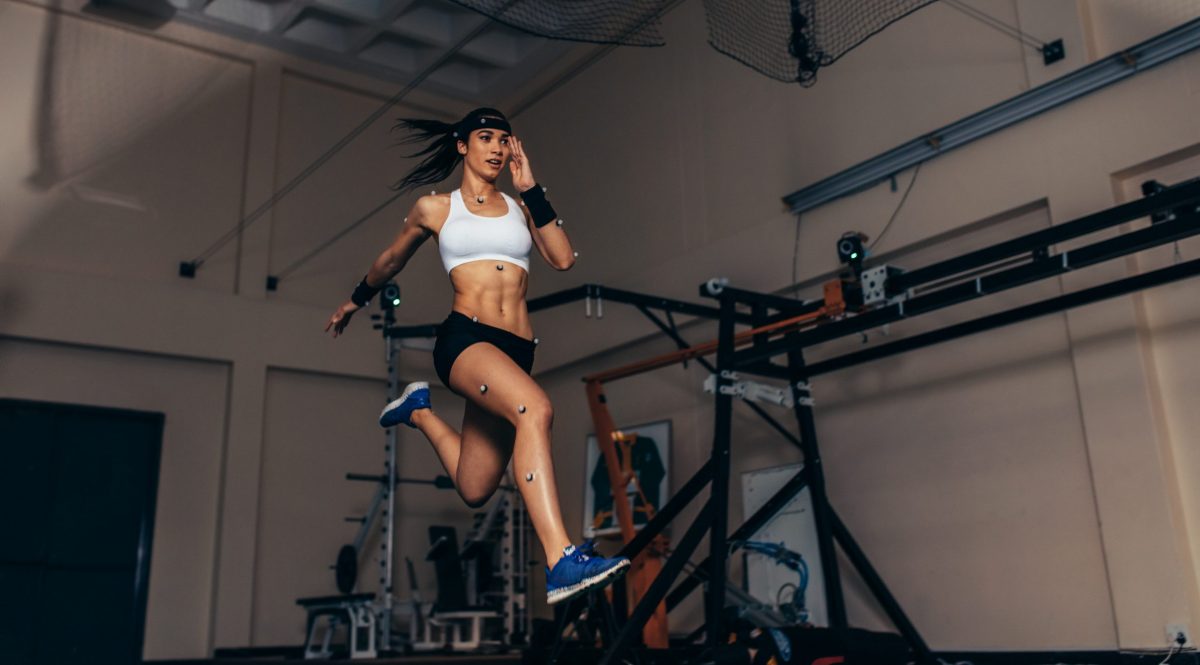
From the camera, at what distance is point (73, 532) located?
22.7 feet

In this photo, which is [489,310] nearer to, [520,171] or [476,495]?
[520,171]

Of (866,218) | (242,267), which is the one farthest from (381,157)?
(866,218)

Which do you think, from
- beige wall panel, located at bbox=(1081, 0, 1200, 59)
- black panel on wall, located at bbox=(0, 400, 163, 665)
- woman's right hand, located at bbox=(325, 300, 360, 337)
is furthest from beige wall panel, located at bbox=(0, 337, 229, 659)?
beige wall panel, located at bbox=(1081, 0, 1200, 59)

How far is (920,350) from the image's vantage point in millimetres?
5680

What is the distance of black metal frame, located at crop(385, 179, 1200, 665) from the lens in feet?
13.4

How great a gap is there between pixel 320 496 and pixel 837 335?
15.0 feet

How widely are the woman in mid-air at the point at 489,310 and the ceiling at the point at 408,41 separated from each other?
4.92 m

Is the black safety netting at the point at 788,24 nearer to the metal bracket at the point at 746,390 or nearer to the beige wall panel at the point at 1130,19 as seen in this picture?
the beige wall panel at the point at 1130,19

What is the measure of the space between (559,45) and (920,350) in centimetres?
427

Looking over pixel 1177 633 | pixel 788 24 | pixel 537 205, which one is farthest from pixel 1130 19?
pixel 537 205

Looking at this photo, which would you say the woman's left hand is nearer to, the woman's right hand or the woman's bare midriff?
the woman's bare midriff

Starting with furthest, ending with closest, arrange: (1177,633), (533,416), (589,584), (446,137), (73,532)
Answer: (73,532) < (1177,633) < (446,137) < (533,416) < (589,584)

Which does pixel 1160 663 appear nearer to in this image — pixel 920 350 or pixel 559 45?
pixel 920 350

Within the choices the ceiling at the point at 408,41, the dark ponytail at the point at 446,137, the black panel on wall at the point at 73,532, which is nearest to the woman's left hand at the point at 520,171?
the dark ponytail at the point at 446,137
